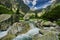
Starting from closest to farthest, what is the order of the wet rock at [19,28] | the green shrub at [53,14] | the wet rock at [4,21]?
1. the wet rock at [19,28]
2. the wet rock at [4,21]
3. the green shrub at [53,14]

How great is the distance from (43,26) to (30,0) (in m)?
2.07

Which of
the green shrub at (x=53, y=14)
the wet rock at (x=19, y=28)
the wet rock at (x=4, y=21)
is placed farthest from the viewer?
the green shrub at (x=53, y=14)

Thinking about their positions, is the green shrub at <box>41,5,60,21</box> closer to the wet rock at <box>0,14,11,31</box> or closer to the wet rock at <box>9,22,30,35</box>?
the wet rock at <box>9,22,30,35</box>

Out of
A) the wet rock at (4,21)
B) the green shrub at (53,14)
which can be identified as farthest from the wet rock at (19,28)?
the green shrub at (53,14)

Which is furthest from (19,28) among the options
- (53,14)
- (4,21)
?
(53,14)

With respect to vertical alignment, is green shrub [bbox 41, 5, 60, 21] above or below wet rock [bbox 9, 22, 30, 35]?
above

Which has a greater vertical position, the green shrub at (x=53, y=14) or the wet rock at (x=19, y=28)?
the green shrub at (x=53, y=14)

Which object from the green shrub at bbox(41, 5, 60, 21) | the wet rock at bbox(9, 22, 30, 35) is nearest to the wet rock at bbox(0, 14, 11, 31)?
the wet rock at bbox(9, 22, 30, 35)

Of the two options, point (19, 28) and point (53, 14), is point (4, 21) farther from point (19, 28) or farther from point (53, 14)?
point (53, 14)

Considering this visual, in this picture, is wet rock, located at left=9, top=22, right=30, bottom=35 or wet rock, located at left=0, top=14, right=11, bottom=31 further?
wet rock, located at left=0, top=14, right=11, bottom=31

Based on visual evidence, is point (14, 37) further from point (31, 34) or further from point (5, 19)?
point (5, 19)

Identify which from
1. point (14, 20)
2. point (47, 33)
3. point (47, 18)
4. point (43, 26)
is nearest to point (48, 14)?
point (47, 18)

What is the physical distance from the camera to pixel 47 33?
22.5 feet

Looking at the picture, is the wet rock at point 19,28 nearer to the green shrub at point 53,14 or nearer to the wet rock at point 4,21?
the wet rock at point 4,21
